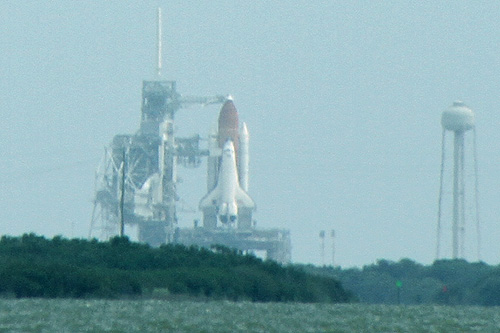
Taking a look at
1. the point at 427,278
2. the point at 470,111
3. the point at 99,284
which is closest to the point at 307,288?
the point at 99,284

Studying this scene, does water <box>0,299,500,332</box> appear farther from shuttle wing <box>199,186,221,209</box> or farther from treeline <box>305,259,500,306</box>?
shuttle wing <box>199,186,221,209</box>

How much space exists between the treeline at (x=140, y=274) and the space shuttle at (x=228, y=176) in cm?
4864

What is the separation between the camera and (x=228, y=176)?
151750mm

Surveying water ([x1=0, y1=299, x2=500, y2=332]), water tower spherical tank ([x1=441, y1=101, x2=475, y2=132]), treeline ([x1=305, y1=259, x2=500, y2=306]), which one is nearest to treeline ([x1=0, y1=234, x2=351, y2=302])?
water ([x1=0, y1=299, x2=500, y2=332])

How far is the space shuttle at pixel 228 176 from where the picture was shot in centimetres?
15188

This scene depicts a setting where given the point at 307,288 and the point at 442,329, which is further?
the point at 307,288

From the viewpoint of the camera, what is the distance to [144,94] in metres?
155

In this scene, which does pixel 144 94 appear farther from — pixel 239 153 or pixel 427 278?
pixel 427 278

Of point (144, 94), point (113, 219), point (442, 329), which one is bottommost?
point (442, 329)

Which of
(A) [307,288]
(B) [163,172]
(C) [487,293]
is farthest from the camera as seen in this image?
(B) [163,172]

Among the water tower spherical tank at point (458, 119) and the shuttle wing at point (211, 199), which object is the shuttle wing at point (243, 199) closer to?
the shuttle wing at point (211, 199)

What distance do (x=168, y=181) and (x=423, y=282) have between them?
33.5 m

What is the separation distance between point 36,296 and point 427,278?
220 ft

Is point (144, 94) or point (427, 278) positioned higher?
point (144, 94)
